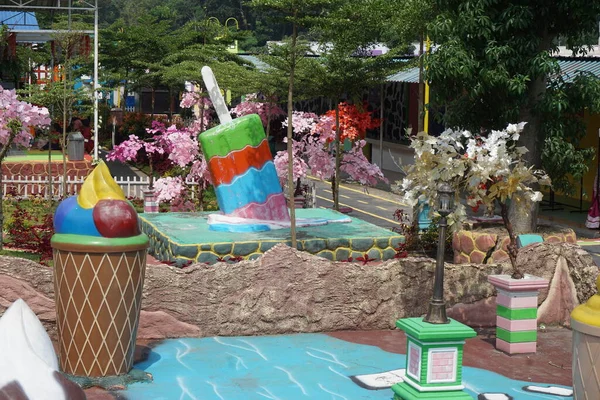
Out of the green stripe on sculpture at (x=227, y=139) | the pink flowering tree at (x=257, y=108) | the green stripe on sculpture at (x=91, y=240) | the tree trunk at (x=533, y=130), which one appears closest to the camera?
the green stripe on sculpture at (x=91, y=240)

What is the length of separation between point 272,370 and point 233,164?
6.72 meters

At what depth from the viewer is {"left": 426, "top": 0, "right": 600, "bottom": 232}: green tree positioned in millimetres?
17375

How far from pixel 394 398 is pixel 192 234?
290 inches

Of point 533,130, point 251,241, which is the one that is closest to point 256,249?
point 251,241

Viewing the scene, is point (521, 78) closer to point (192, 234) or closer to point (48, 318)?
point (192, 234)

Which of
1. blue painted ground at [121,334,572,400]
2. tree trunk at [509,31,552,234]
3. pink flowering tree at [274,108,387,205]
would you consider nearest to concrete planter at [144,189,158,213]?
pink flowering tree at [274,108,387,205]

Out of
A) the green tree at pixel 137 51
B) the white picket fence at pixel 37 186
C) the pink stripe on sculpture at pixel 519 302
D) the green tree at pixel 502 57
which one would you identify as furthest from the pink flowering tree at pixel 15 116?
the green tree at pixel 137 51

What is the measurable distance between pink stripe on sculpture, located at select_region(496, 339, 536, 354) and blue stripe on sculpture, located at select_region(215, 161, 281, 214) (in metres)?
6.29

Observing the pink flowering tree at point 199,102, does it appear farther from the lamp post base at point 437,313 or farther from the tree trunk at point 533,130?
the lamp post base at point 437,313

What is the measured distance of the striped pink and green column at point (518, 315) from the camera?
1260 cm

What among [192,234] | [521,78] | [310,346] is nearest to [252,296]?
[310,346]

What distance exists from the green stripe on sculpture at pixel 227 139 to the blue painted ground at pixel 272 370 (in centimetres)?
547

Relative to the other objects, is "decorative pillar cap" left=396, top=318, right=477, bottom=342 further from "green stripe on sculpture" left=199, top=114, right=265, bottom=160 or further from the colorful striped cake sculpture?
"green stripe on sculpture" left=199, top=114, right=265, bottom=160

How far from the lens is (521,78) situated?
17.4 metres
